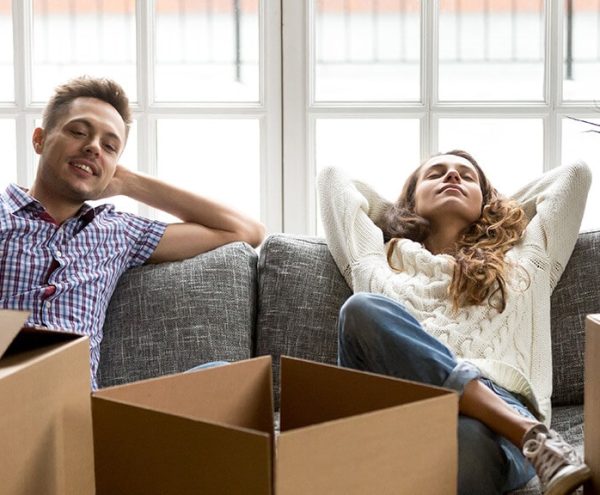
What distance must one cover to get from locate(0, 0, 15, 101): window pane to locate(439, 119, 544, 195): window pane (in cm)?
135

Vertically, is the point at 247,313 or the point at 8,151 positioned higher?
the point at 8,151

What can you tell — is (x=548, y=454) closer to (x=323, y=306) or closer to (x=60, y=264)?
Result: (x=323, y=306)

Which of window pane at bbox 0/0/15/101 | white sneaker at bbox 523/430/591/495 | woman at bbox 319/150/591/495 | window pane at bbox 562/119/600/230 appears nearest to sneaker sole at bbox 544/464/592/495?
white sneaker at bbox 523/430/591/495

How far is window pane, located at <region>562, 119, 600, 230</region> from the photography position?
282cm

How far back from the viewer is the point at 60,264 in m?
2.13

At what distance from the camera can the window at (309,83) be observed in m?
2.81

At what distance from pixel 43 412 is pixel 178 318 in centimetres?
125

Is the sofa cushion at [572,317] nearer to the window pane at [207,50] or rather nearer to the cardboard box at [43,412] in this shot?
the window pane at [207,50]

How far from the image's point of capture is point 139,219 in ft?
7.68

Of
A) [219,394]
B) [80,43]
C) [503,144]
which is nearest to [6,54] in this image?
[80,43]

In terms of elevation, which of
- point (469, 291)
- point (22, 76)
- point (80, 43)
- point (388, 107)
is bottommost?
point (469, 291)

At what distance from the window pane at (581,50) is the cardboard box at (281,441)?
194 cm

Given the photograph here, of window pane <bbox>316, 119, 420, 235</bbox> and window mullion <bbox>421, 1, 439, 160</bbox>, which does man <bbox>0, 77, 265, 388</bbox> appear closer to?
window pane <bbox>316, 119, 420, 235</bbox>

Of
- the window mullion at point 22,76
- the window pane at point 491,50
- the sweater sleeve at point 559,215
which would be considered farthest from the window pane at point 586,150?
the window mullion at point 22,76
